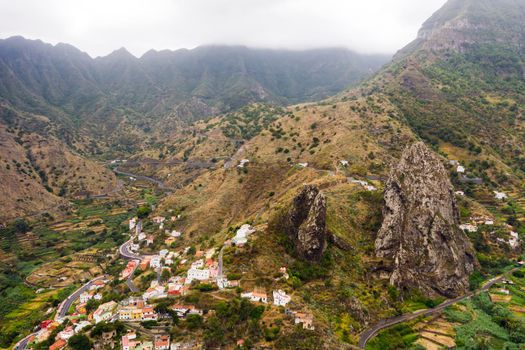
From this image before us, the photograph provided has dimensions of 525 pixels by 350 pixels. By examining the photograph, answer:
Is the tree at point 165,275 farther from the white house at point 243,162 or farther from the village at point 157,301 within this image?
the white house at point 243,162

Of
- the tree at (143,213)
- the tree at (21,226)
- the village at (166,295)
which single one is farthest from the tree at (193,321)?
the tree at (21,226)

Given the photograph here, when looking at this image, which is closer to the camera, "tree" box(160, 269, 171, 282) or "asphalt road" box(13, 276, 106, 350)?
"asphalt road" box(13, 276, 106, 350)

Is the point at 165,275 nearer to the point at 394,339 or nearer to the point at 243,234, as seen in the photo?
the point at 243,234

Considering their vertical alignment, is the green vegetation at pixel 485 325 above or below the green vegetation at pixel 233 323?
below

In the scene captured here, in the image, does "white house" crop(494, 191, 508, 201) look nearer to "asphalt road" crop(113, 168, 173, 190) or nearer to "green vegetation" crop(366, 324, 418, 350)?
"green vegetation" crop(366, 324, 418, 350)

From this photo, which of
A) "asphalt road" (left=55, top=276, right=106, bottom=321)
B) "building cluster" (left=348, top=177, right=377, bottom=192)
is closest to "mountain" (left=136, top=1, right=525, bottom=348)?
"building cluster" (left=348, top=177, right=377, bottom=192)

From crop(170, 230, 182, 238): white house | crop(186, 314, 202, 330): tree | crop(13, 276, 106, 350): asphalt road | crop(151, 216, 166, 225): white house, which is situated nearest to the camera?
crop(186, 314, 202, 330): tree

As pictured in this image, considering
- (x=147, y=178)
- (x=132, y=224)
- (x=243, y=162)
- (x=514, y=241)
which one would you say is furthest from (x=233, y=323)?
(x=147, y=178)
